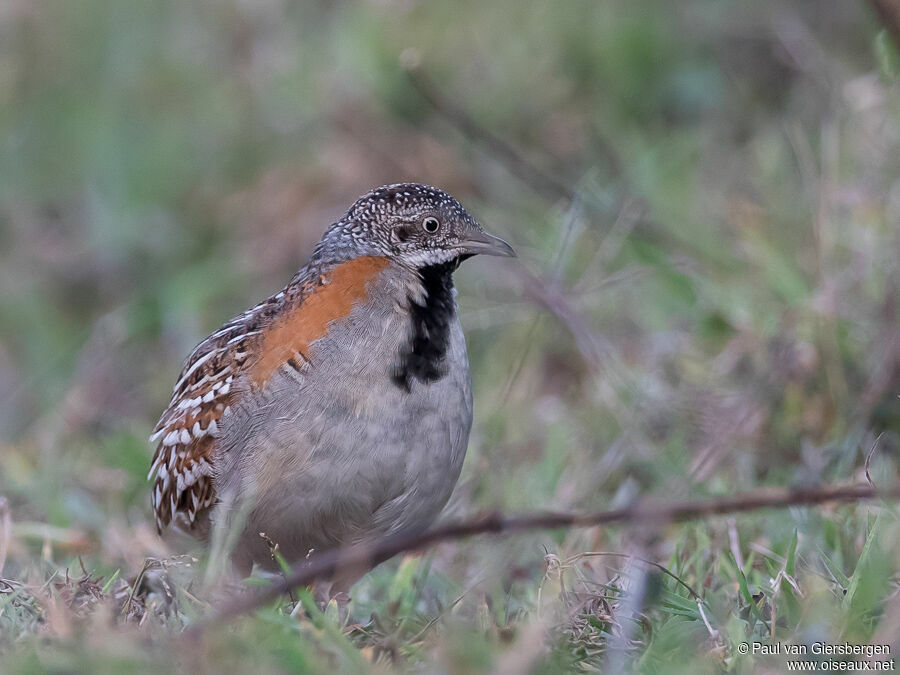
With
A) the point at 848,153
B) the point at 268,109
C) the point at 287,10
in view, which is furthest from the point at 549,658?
the point at 287,10

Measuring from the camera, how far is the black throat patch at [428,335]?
167 inches

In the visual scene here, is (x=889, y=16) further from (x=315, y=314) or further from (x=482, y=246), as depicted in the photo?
(x=315, y=314)

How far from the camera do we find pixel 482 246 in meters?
4.57

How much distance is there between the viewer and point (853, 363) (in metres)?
5.61

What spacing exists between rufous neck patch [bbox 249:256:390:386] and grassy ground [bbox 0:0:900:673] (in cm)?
→ 83

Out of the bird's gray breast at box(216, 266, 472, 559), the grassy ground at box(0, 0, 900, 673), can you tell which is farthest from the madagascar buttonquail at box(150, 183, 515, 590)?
the grassy ground at box(0, 0, 900, 673)

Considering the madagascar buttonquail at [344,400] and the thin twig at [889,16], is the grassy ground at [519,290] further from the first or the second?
the madagascar buttonquail at [344,400]

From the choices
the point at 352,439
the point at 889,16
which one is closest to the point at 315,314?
the point at 352,439

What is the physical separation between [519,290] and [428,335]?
170 cm

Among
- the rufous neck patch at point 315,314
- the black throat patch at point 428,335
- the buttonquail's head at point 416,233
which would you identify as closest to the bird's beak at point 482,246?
the buttonquail's head at point 416,233

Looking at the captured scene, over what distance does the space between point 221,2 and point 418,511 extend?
7.11 meters

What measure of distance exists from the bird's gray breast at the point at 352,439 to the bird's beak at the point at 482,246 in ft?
1.15

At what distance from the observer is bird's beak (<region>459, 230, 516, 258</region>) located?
457 centimetres

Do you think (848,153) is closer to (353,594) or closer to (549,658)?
(353,594)
